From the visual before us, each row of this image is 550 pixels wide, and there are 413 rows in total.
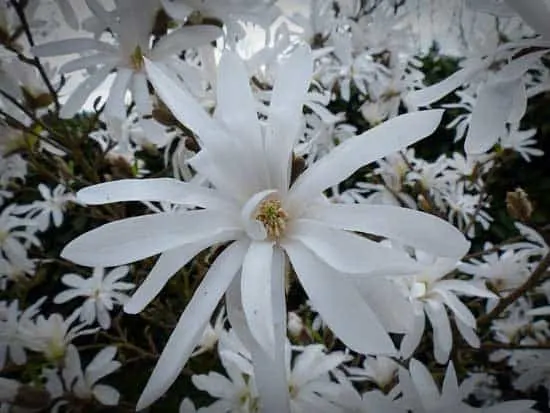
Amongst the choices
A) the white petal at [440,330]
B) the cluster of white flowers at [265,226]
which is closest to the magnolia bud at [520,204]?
the cluster of white flowers at [265,226]

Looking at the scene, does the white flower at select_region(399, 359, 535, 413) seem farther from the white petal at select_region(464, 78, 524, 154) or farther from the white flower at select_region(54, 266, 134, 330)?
the white flower at select_region(54, 266, 134, 330)

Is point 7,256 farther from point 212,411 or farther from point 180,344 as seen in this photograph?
point 180,344

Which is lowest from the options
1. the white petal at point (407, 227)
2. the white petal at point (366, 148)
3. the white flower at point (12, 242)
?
the white petal at point (407, 227)

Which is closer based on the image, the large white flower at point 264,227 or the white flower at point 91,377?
the large white flower at point 264,227

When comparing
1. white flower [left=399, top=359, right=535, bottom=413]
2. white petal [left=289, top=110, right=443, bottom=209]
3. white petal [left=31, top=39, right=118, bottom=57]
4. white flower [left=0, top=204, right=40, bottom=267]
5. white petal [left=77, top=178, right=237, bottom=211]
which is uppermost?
white flower [left=0, top=204, right=40, bottom=267]

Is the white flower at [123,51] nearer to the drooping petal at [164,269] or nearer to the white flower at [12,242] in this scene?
the drooping petal at [164,269]

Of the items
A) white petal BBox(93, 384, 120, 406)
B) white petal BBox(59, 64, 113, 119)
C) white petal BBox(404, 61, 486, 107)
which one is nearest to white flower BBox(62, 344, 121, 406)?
white petal BBox(93, 384, 120, 406)

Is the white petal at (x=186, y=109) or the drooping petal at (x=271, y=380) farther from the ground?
the white petal at (x=186, y=109)
